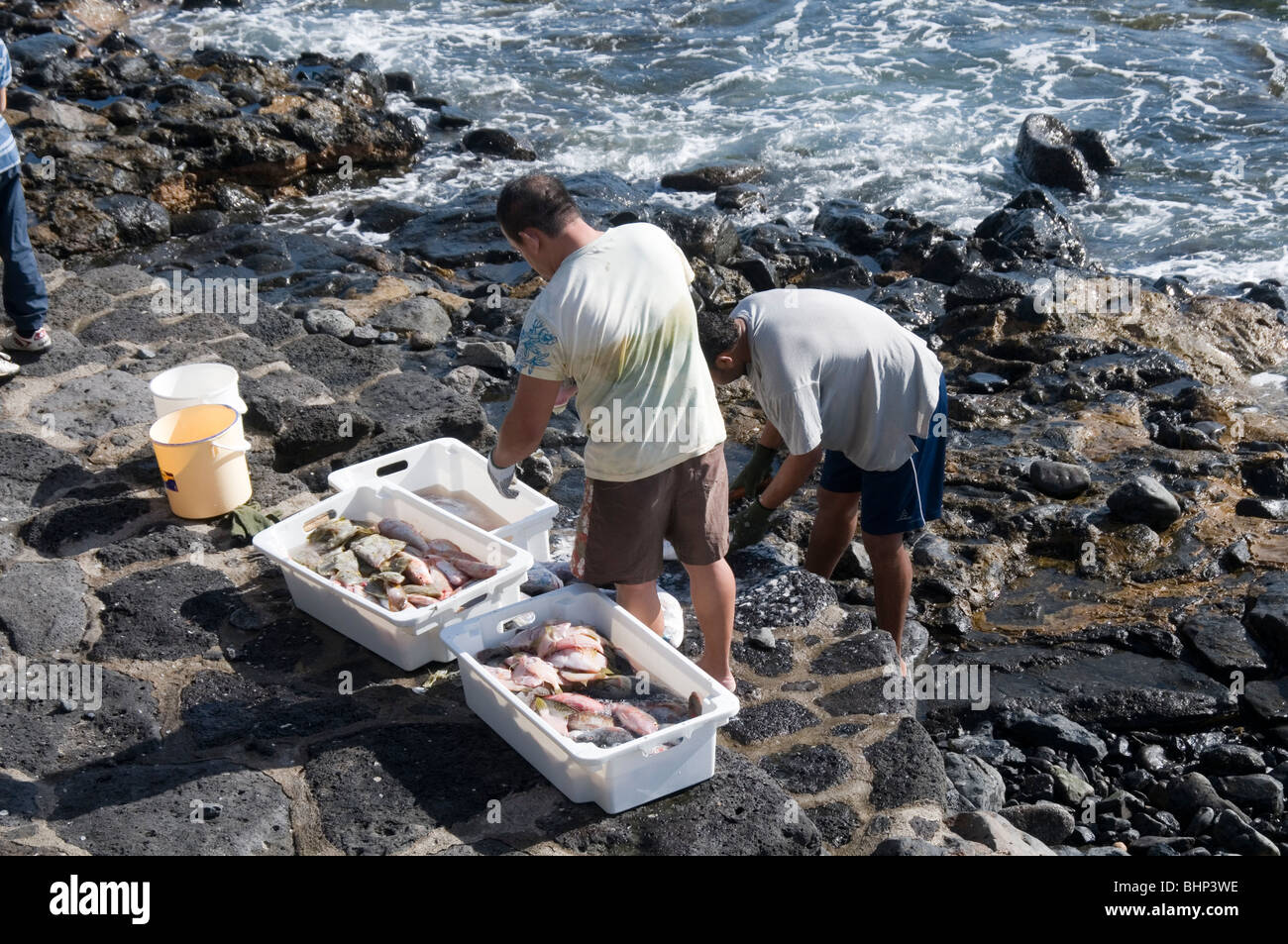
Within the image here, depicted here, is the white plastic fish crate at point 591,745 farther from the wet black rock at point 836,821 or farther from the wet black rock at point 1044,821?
the wet black rock at point 1044,821

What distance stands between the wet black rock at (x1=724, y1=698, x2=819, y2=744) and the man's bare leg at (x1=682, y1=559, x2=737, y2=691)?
6.6 inches

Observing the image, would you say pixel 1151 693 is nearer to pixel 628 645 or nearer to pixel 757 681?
pixel 757 681

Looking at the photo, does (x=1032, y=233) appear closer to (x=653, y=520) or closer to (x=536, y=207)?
(x=653, y=520)

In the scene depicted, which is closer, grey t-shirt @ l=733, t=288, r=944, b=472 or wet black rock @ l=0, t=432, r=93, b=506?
grey t-shirt @ l=733, t=288, r=944, b=472

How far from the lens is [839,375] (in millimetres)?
4496

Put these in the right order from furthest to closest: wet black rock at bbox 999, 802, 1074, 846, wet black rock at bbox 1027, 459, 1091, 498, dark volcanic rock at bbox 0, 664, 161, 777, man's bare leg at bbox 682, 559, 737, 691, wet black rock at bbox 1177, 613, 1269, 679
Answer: wet black rock at bbox 1027, 459, 1091, 498 → wet black rock at bbox 1177, 613, 1269, 679 → wet black rock at bbox 999, 802, 1074, 846 → man's bare leg at bbox 682, 559, 737, 691 → dark volcanic rock at bbox 0, 664, 161, 777

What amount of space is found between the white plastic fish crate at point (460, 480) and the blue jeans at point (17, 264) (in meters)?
1.95

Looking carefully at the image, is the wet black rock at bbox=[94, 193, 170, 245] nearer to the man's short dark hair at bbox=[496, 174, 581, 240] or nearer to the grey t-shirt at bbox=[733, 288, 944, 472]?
the grey t-shirt at bbox=[733, 288, 944, 472]

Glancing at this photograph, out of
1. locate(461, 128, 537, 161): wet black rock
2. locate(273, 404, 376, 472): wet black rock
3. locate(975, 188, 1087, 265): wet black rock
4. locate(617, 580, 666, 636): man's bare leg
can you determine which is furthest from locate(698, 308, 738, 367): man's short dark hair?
locate(461, 128, 537, 161): wet black rock

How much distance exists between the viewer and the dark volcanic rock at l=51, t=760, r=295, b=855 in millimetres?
3369

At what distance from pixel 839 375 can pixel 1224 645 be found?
266 cm

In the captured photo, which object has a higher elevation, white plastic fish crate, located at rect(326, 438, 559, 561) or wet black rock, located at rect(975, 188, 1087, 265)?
wet black rock, located at rect(975, 188, 1087, 265)

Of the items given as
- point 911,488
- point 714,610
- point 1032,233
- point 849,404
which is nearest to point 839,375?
point 849,404

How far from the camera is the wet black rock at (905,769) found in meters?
3.81
